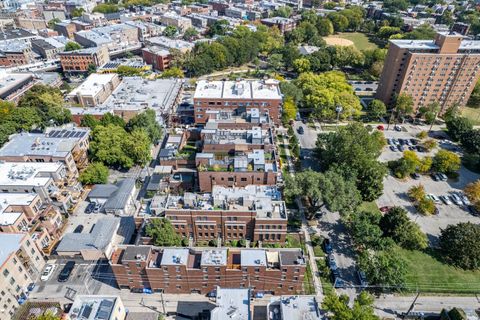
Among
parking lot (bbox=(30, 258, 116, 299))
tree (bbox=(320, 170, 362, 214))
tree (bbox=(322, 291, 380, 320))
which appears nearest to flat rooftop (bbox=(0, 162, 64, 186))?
parking lot (bbox=(30, 258, 116, 299))

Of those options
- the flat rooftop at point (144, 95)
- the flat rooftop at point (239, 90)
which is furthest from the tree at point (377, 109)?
the flat rooftop at point (144, 95)

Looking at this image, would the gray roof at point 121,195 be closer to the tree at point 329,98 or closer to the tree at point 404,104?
the tree at point 329,98

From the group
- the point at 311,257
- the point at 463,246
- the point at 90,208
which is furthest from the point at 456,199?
the point at 90,208

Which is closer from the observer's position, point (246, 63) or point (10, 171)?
point (10, 171)

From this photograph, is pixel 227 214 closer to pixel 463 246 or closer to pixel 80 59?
pixel 463 246

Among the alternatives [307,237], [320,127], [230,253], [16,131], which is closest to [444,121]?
[320,127]

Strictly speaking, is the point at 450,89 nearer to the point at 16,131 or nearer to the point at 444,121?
the point at 444,121

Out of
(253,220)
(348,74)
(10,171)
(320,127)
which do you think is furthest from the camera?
(348,74)
